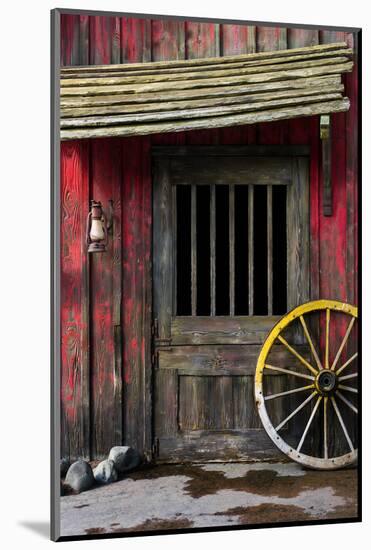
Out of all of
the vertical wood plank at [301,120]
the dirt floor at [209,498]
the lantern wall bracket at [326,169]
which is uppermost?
the vertical wood plank at [301,120]

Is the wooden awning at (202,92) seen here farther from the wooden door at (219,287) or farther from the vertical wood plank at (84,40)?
the wooden door at (219,287)

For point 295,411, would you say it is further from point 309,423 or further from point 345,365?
point 345,365

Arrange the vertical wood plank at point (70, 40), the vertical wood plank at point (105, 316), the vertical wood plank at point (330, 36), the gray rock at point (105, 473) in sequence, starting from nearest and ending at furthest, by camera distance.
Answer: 1. the vertical wood plank at point (70, 40)
2. the gray rock at point (105, 473)
3. the vertical wood plank at point (105, 316)
4. the vertical wood plank at point (330, 36)

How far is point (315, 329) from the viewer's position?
14.6ft

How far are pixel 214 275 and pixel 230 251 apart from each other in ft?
0.47

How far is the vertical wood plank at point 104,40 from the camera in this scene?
4141 mm

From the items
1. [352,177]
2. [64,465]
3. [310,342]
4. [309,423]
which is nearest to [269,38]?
[352,177]

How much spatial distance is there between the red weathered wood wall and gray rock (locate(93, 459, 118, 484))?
83 millimetres

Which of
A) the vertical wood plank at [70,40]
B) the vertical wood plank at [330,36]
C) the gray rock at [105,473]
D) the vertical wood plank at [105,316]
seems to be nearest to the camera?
the vertical wood plank at [70,40]

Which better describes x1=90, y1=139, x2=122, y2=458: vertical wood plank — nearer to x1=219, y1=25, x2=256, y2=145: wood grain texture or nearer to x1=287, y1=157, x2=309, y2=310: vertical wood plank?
x1=219, y1=25, x2=256, y2=145: wood grain texture

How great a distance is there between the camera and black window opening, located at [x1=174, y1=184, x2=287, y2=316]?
4398 millimetres

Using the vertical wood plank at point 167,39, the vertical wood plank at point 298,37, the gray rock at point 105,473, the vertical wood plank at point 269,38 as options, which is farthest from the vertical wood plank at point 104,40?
the gray rock at point 105,473

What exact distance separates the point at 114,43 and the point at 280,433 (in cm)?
206

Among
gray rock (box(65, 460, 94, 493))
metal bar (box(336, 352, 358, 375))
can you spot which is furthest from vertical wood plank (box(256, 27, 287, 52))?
gray rock (box(65, 460, 94, 493))
